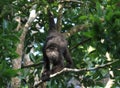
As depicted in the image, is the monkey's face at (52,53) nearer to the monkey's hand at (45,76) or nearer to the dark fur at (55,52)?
the dark fur at (55,52)

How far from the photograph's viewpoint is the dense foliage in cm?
451

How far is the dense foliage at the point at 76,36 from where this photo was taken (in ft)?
14.8

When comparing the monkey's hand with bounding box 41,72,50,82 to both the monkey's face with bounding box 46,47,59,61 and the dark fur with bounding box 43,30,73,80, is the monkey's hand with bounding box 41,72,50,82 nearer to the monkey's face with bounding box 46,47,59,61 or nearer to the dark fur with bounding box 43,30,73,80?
the dark fur with bounding box 43,30,73,80

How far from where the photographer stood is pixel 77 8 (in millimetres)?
7664

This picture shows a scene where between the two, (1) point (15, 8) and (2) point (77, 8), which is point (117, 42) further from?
(2) point (77, 8)

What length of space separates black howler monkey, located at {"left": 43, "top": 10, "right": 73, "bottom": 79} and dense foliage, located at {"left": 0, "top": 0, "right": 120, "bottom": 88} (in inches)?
11.2

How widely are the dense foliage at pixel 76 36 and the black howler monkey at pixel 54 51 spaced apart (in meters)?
0.28

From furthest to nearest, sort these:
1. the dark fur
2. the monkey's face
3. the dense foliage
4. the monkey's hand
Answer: the monkey's face
the dark fur
the monkey's hand
the dense foliage

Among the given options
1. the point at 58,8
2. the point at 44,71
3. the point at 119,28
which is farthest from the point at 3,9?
the point at 119,28

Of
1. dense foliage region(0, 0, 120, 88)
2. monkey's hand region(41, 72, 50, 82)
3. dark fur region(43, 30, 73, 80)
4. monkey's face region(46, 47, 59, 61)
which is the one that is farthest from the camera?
monkey's face region(46, 47, 59, 61)

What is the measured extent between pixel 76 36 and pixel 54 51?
3.76 ft

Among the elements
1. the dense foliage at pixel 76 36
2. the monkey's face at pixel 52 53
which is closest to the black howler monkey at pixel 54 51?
the monkey's face at pixel 52 53

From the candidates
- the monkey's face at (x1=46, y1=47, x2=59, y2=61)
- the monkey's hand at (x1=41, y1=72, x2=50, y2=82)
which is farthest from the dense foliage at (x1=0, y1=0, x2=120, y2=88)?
the monkey's face at (x1=46, y1=47, x2=59, y2=61)

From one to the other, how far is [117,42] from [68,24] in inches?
138
